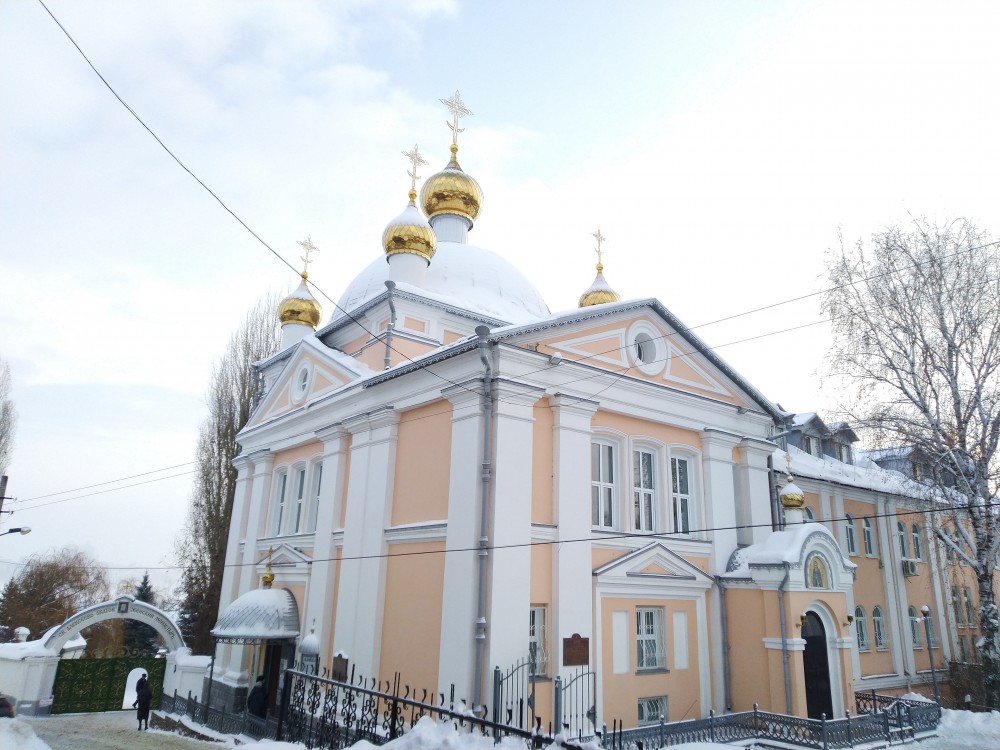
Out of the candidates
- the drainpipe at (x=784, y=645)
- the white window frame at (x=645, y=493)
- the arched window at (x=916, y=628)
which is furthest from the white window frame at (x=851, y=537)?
the white window frame at (x=645, y=493)

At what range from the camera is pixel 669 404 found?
14.2m

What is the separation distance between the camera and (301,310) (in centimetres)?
2375

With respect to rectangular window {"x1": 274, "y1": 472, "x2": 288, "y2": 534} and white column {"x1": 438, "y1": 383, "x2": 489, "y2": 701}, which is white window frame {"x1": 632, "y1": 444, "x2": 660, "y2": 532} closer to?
white column {"x1": 438, "y1": 383, "x2": 489, "y2": 701}

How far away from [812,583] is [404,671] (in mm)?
7562

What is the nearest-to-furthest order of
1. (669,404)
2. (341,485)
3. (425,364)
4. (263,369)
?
1. (425,364)
2. (669,404)
3. (341,485)
4. (263,369)

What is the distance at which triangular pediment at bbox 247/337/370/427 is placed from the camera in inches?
641

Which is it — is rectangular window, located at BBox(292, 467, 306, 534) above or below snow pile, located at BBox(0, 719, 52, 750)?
above

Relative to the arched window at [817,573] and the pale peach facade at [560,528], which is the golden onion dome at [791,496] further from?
the arched window at [817,573]

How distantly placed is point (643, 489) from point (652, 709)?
3831 mm

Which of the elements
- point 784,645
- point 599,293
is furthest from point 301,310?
point 784,645

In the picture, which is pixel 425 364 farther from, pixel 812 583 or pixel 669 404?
pixel 812 583

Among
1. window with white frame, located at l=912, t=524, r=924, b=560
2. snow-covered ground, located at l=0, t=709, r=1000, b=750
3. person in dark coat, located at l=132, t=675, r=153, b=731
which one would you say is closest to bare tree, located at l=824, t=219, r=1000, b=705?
snow-covered ground, located at l=0, t=709, r=1000, b=750

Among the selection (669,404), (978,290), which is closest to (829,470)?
(978,290)

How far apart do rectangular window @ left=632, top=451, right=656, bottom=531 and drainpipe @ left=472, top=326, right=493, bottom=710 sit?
3.35 meters
